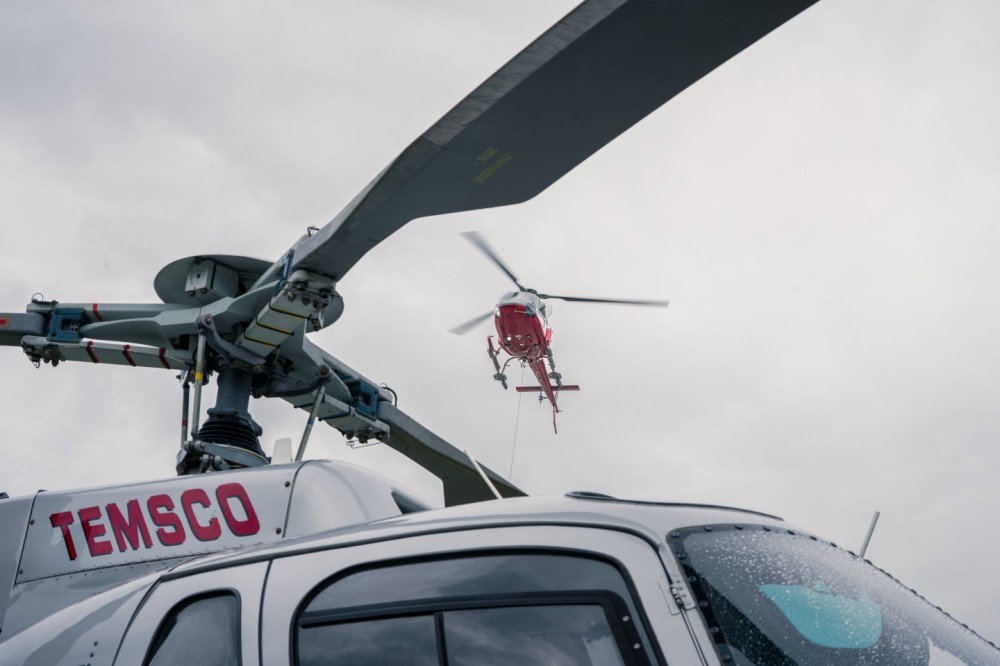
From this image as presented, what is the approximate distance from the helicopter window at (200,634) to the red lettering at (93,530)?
2465 mm

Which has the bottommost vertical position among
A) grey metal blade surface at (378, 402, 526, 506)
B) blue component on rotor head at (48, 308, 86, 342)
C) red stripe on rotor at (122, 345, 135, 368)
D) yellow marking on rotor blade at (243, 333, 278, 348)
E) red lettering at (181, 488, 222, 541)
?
red lettering at (181, 488, 222, 541)

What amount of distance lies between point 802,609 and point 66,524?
445 centimetres

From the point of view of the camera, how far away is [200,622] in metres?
3.08

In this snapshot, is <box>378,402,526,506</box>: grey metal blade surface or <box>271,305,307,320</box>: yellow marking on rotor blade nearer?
<box>271,305,307,320</box>: yellow marking on rotor blade

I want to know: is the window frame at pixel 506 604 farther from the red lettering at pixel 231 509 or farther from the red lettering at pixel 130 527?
the red lettering at pixel 130 527

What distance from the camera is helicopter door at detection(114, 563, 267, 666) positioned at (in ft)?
9.61

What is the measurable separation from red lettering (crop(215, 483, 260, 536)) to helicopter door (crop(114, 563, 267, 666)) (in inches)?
64.0

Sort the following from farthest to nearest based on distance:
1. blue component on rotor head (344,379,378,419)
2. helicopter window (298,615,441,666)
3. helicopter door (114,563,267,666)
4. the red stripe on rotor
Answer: blue component on rotor head (344,379,378,419)
the red stripe on rotor
helicopter door (114,563,267,666)
helicopter window (298,615,441,666)

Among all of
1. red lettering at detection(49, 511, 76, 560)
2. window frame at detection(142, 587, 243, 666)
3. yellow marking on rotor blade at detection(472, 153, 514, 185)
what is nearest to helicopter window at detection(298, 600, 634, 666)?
window frame at detection(142, 587, 243, 666)

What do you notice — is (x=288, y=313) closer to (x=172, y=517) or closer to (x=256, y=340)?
(x=256, y=340)

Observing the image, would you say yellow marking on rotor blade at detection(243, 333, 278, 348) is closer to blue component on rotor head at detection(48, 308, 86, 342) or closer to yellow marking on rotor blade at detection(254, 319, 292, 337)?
yellow marking on rotor blade at detection(254, 319, 292, 337)

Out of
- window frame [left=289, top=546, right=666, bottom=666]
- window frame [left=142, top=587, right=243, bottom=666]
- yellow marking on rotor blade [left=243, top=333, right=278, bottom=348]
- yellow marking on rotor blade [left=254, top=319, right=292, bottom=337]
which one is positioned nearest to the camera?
window frame [left=289, top=546, right=666, bottom=666]

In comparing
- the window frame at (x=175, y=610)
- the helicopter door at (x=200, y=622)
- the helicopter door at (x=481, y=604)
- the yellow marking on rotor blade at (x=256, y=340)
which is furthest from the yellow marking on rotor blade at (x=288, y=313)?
the helicopter door at (x=481, y=604)

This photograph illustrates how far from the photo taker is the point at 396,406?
8.66 m
